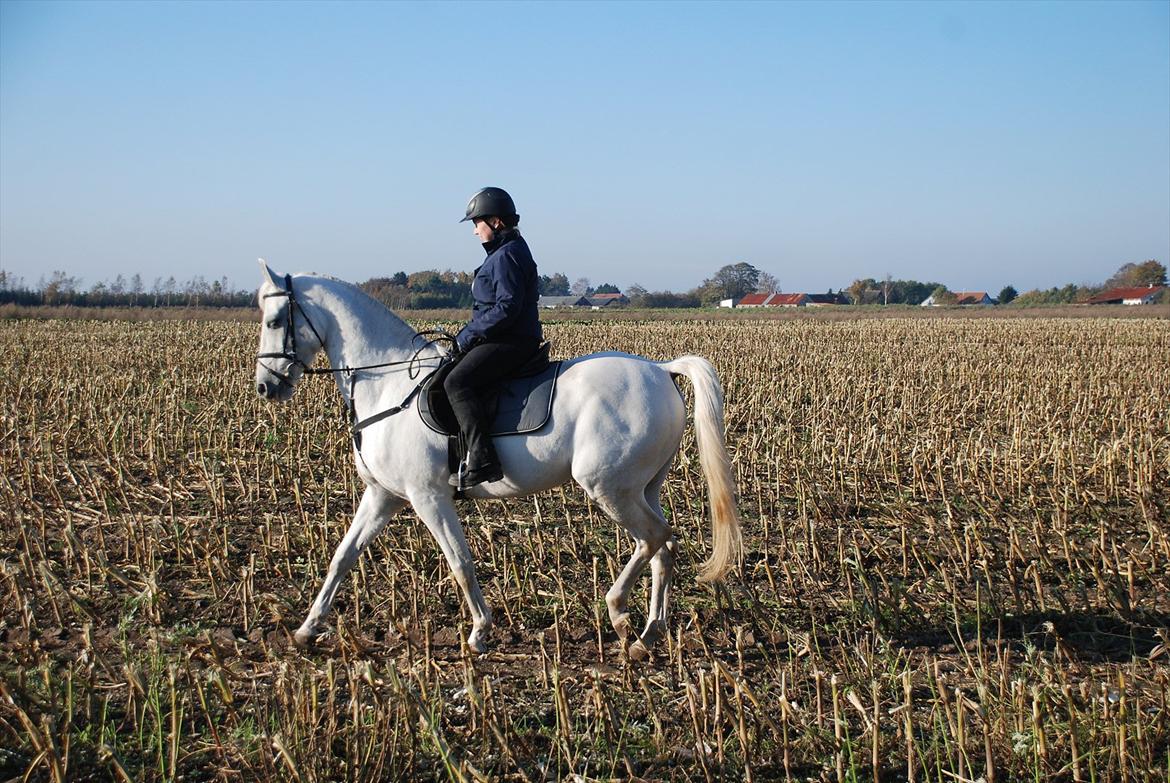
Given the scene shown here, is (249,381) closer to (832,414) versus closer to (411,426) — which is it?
(832,414)

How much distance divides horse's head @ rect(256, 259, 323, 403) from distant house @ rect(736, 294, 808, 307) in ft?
390

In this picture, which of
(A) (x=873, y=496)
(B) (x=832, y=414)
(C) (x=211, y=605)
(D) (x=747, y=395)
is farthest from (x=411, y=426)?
(D) (x=747, y=395)

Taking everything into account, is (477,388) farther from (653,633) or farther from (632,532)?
(653,633)

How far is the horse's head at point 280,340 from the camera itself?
237 inches

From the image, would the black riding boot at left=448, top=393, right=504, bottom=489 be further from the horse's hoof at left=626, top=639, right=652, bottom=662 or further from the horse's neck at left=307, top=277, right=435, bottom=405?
the horse's hoof at left=626, top=639, right=652, bottom=662

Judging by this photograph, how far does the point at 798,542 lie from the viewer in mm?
7566

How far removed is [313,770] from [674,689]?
195 centimetres

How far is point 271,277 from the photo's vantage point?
6012 mm

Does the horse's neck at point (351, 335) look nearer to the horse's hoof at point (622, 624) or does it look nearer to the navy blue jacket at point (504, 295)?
the navy blue jacket at point (504, 295)

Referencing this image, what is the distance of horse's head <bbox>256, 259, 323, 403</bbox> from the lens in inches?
237

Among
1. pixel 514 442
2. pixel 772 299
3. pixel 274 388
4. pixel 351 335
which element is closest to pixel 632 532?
pixel 514 442

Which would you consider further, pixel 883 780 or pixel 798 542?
pixel 798 542

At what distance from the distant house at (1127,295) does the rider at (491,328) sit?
108363 mm

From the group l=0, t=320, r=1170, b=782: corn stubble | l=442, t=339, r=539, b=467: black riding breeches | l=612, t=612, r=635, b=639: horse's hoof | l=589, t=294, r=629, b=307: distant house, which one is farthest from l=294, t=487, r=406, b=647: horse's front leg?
l=589, t=294, r=629, b=307: distant house
